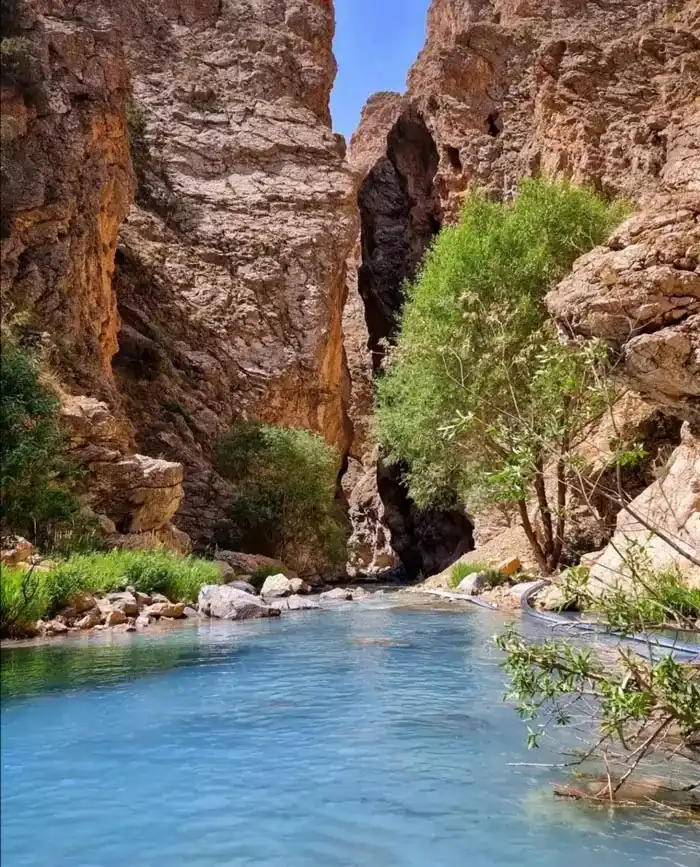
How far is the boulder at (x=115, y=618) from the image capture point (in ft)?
33.1

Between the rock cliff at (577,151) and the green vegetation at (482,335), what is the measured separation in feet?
8.08

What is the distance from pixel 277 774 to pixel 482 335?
14.0m

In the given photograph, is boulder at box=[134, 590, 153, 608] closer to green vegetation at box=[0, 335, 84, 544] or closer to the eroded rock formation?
green vegetation at box=[0, 335, 84, 544]

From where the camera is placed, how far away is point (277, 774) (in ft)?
13.1

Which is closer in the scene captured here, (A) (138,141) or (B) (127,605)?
(B) (127,605)

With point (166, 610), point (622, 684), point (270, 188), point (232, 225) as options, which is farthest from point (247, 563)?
point (270, 188)

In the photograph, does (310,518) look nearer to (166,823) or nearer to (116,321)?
(116,321)

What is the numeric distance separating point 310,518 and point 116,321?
30.6ft

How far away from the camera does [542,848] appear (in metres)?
3.51

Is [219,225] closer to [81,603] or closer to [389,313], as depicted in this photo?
[389,313]

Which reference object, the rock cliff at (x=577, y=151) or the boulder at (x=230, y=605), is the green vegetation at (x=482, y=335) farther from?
the boulder at (x=230, y=605)

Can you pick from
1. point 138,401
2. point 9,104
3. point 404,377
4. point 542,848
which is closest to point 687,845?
point 542,848

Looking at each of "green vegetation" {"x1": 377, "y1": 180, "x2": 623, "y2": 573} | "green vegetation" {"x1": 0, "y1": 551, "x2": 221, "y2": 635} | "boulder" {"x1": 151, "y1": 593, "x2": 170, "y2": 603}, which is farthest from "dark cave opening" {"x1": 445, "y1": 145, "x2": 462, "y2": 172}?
"boulder" {"x1": 151, "y1": 593, "x2": 170, "y2": 603}

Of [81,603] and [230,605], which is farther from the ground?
[81,603]
